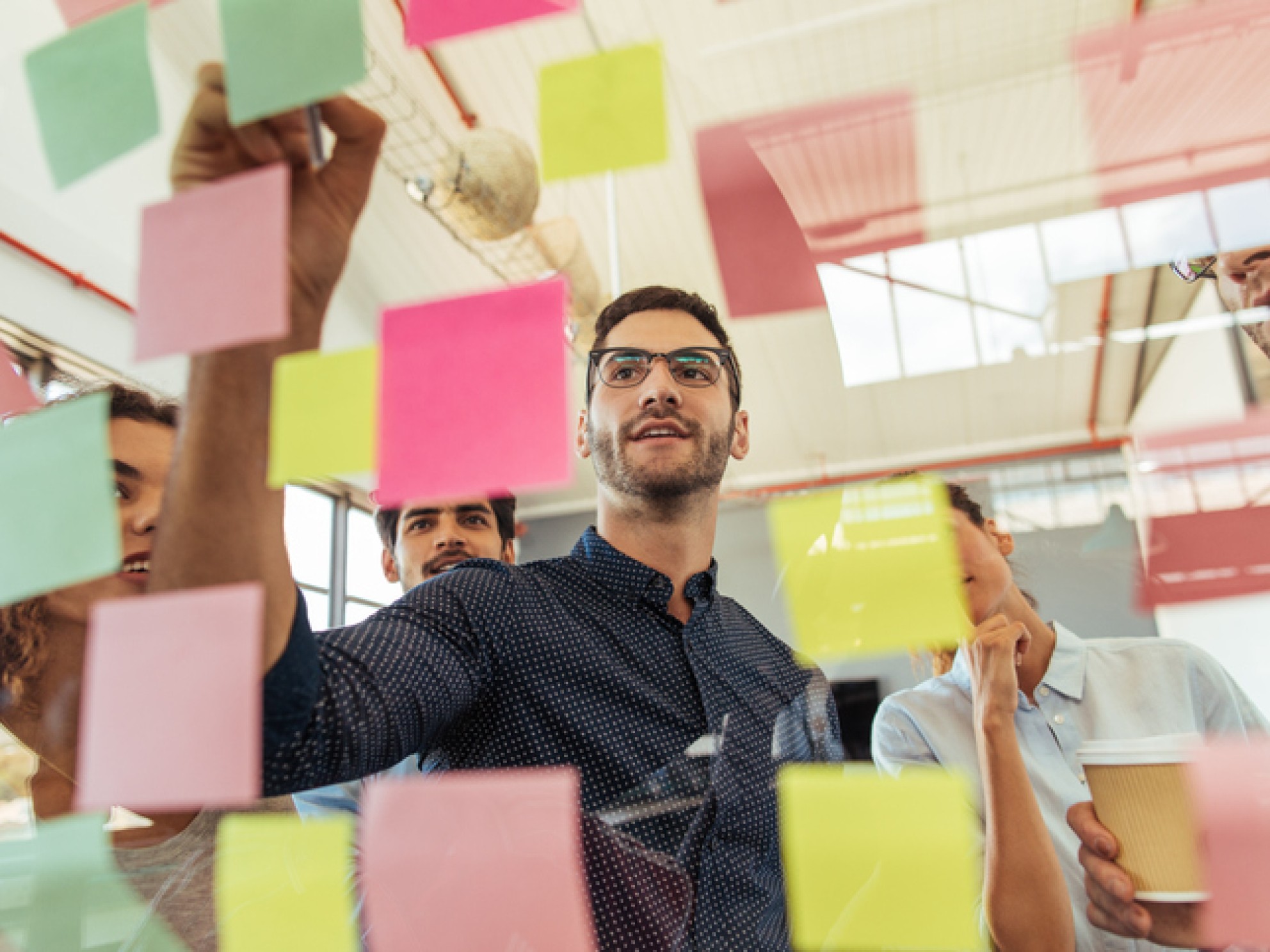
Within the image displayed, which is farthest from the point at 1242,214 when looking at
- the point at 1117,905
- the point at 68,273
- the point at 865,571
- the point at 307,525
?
the point at 68,273

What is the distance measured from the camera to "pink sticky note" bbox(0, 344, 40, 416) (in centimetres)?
63

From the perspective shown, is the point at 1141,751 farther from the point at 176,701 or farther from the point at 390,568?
the point at 390,568

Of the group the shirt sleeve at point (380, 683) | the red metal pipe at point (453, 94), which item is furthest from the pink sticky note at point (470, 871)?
the red metal pipe at point (453, 94)

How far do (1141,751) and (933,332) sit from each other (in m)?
0.36

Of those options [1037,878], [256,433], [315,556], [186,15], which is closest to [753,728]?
[1037,878]

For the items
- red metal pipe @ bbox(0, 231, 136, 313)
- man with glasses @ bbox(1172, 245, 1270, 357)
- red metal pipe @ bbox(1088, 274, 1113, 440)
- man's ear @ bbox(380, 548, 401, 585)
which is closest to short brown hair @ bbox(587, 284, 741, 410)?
red metal pipe @ bbox(1088, 274, 1113, 440)

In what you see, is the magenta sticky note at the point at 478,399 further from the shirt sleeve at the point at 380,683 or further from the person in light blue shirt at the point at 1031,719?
the person in light blue shirt at the point at 1031,719

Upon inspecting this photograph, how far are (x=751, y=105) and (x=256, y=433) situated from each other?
40 centimetres

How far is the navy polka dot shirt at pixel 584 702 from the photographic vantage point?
1.80 feet

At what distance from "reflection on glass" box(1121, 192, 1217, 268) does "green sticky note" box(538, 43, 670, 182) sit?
30cm

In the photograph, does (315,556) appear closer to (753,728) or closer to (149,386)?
(149,386)

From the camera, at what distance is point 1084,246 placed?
570 mm

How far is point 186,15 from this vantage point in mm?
674

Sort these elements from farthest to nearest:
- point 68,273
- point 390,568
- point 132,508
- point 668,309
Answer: point 68,273
point 390,568
point 668,309
point 132,508
